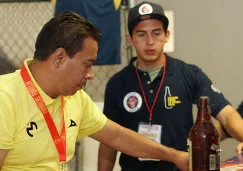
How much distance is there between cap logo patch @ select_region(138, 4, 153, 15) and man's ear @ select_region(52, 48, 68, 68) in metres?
0.80

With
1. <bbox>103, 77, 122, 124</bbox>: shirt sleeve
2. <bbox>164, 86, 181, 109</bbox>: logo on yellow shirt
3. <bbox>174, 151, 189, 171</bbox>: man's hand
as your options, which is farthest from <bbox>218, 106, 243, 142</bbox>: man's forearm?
<bbox>103, 77, 122, 124</bbox>: shirt sleeve

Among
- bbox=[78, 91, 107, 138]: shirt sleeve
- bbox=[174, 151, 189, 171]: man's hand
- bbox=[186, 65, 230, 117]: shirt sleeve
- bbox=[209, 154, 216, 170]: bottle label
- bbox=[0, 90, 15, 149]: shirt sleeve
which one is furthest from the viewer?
bbox=[186, 65, 230, 117]: shirt sleeve

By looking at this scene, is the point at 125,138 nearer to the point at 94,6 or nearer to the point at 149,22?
the point at 149,22

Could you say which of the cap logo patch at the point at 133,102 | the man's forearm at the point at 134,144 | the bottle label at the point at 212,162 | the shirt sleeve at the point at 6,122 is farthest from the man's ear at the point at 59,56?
the cap logo patch at the point at 133,102

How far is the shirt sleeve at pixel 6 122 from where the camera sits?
128 centimetres

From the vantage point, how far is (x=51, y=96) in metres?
1.47

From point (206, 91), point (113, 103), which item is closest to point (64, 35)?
point (113, 103)

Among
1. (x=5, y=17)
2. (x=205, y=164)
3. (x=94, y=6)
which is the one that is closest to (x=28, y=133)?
(x=205, y=164)

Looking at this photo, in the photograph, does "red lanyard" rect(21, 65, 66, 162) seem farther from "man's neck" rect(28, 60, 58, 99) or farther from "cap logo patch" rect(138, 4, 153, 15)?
"cap logo patch" rect(138, 4, 153, 15)

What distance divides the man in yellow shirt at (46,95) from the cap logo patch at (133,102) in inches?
22.3

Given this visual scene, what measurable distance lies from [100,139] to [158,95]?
0.44 metres

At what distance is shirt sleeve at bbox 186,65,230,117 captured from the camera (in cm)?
194

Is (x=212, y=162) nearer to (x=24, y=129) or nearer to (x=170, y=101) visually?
(x=24, y=129)

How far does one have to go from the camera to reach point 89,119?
1.68 m
